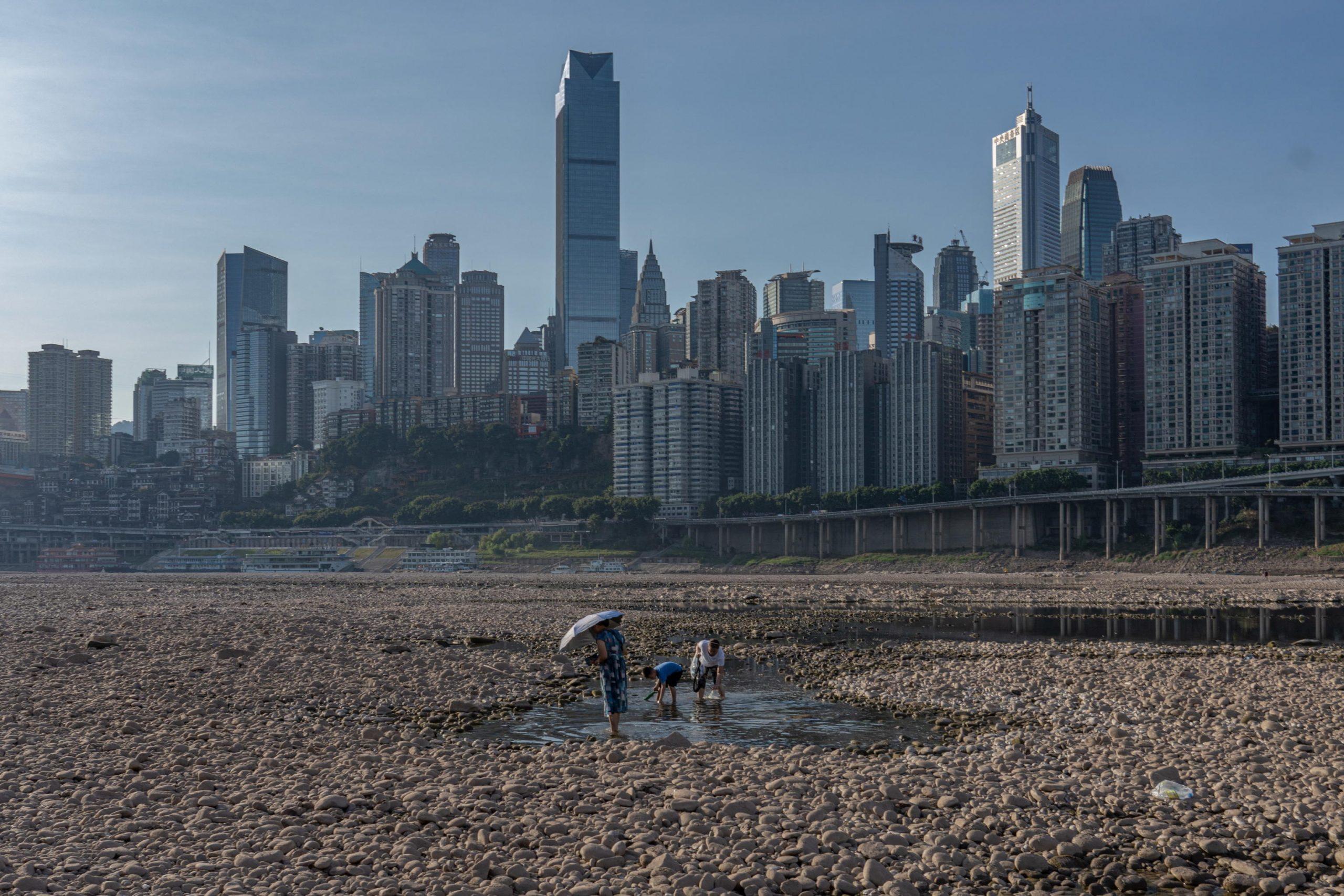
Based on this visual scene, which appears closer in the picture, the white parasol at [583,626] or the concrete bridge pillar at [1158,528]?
the white parasol at [583,626]

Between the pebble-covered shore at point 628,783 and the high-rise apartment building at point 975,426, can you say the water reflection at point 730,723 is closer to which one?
the pebble-covered shore at point 628,783

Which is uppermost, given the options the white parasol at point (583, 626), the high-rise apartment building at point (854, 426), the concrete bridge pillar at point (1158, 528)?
the high-rise apartment building at point (854, 426)

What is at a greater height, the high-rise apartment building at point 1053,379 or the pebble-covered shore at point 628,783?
the high-rise apartment building at point 1053,379

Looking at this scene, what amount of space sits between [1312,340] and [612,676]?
5988 inches

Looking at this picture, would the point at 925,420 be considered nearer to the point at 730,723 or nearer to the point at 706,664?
the point at 706,664

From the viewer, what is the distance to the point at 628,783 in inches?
542

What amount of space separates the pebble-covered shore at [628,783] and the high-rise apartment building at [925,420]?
159 metres

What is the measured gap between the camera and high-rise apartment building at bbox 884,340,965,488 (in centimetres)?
18512

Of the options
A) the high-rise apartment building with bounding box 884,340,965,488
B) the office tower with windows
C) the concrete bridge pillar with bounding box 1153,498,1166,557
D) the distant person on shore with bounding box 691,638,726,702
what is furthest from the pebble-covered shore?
the high-rise apartment building with bounding box 884,340,965,488

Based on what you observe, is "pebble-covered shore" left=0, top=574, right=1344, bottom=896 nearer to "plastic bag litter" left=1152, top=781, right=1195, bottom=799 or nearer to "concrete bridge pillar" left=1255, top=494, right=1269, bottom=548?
"plastic bag litter" left=1152, top=781, right=1195, bottom=799

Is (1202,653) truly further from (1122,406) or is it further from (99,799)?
(1122,406)

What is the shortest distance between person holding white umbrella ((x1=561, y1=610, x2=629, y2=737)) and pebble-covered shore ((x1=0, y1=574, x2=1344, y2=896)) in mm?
1511

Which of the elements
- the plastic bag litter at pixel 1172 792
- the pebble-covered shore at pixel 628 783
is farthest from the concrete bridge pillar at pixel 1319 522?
the plastic bag litter at pixel 1172 792

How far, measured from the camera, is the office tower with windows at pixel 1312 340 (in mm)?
139500
